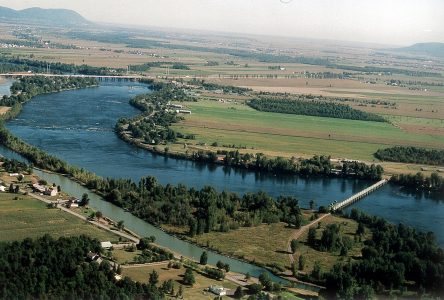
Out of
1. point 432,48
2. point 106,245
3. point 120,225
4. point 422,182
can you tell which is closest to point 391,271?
point 106,245

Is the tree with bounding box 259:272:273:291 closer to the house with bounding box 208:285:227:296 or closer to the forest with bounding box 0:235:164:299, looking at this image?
the house with bounding box 208:285:227:296

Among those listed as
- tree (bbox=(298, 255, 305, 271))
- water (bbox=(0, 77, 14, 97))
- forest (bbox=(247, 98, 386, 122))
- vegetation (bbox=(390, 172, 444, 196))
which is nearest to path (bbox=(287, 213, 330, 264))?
tree (bbox=(298, 255, 305, 271))

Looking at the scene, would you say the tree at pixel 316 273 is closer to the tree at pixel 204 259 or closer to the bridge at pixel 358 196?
the tree at pixel 204 259

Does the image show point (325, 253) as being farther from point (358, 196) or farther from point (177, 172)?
point (177, 172)

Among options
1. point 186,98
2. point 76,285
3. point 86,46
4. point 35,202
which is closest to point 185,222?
point 35,202

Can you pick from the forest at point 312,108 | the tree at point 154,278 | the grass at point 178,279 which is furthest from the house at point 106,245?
the forest at point 312,108

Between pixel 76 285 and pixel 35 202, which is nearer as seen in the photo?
pixel 76 285

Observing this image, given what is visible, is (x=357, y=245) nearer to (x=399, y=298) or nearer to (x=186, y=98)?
(x=399, y=298)
